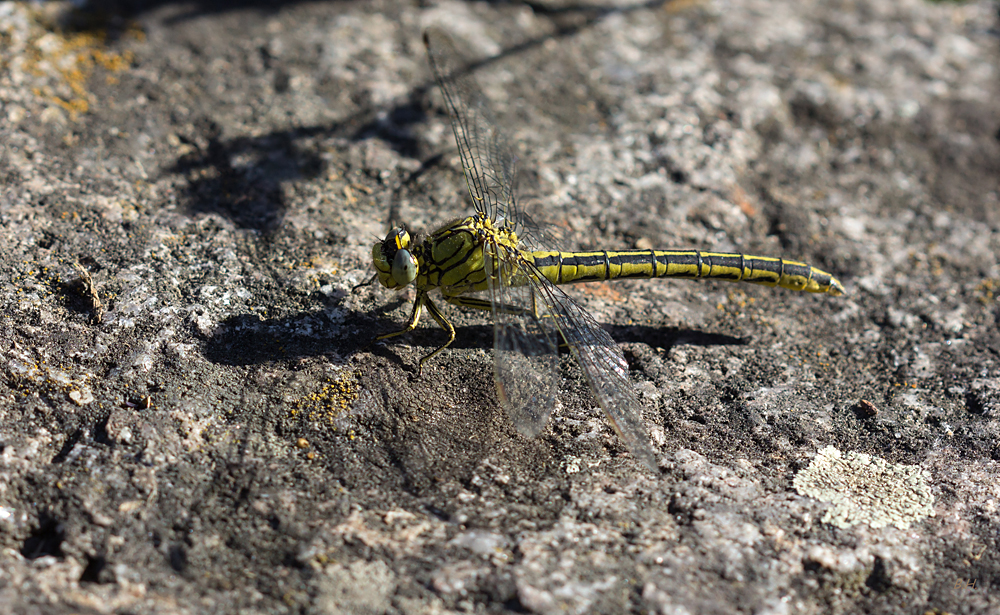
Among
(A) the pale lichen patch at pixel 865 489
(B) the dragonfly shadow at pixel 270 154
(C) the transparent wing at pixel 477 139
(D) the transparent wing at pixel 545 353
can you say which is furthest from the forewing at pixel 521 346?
(A) the pale lichen patch at pixel 865 489

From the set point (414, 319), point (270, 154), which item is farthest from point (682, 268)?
point (270, 154)

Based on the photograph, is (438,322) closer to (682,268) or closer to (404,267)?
(404,267)

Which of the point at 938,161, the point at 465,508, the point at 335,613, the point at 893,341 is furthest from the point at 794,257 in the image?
the point at 335,613

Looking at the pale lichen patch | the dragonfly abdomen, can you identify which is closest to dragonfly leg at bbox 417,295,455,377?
the dragonfly abdomen

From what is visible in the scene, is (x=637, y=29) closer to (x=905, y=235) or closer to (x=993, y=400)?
(x=905, y=235)

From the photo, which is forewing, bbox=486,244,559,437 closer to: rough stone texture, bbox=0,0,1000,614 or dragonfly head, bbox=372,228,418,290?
rough stone texture, bbox=0,0,1000,614

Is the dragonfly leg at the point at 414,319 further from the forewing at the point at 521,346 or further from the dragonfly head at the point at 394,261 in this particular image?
the forewing at the point at 521,346

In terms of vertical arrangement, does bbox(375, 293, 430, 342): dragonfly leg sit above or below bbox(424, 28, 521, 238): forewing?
below
